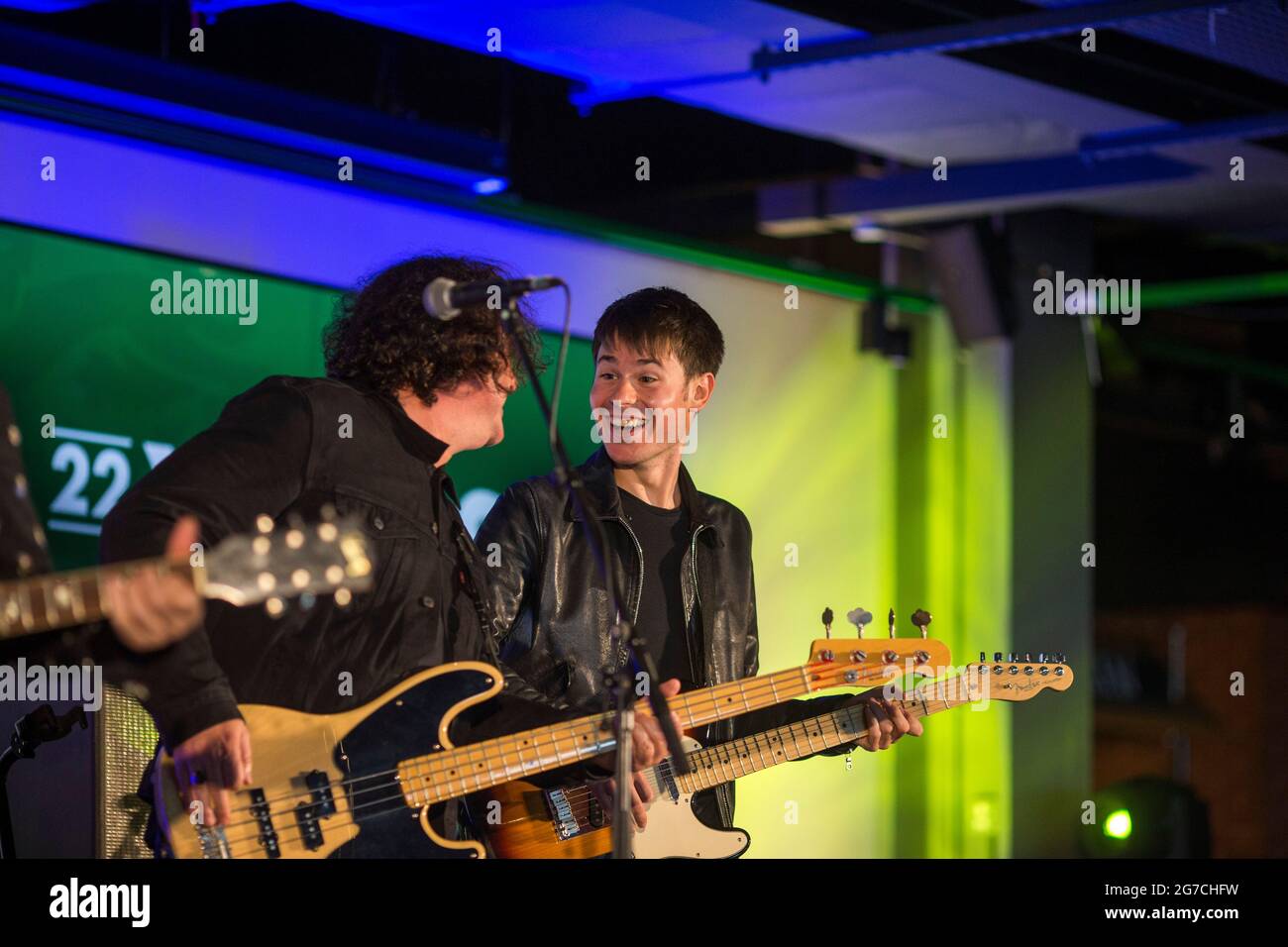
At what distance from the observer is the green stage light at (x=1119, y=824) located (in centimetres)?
704

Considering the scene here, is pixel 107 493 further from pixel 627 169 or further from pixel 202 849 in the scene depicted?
pixel 627 169

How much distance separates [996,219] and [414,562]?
4.92 meters

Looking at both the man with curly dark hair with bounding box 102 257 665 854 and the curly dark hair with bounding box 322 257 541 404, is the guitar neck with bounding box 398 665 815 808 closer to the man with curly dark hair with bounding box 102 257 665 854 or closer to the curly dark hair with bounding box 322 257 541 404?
the man with curly dark hair with bounding box 102 257 665 854

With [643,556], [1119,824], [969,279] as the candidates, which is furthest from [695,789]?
[969,279]

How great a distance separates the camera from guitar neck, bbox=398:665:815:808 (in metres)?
3.56

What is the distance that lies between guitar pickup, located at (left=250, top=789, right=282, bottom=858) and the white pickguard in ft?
3.22

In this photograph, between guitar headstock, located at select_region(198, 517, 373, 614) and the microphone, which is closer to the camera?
guitar headstock, located at select_region(198, 517, 373, 614)

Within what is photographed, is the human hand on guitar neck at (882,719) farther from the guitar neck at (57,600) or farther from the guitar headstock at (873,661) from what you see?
the guitar neck at (57,600)

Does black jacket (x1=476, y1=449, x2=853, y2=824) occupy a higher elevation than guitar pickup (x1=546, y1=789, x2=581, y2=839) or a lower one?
higher

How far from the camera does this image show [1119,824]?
23.2 ft

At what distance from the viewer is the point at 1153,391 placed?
9.60 metres

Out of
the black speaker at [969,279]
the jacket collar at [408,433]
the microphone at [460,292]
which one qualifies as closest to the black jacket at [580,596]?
the jacket collar at [408,433]

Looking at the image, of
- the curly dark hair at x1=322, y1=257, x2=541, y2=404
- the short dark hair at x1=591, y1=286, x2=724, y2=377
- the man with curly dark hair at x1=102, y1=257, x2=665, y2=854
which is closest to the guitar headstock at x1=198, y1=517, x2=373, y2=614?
the man with curly dark hair at x1=102, y1=257, x2=665, y2=854

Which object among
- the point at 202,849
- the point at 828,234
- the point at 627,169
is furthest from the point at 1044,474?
the point at 202,849
